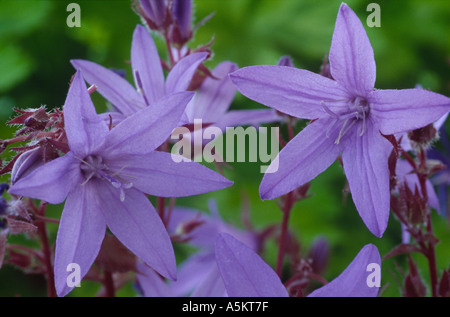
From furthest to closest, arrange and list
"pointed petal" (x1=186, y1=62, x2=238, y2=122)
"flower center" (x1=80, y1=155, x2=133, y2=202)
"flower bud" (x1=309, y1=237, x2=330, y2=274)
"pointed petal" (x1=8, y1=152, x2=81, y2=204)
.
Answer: "flower bud" (x1=309, y1=237, x2=330, y2=274)
"pointed petal" (x1=186, y1=62, x2=238, y2=122)
"flower center" (x1=80, y1=155, x2=133, y2=202)
"pointed petal" (x1=8, y1=152, x2=81, y2=204)

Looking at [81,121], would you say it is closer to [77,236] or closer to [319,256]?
[77,236]

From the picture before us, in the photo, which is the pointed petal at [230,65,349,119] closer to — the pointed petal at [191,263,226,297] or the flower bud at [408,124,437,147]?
the flower bud at [408,124,437,147]

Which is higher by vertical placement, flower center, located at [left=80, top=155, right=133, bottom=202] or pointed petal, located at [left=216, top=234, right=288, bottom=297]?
flower center, located at [left=80, top=155, right=133, bottom=202]

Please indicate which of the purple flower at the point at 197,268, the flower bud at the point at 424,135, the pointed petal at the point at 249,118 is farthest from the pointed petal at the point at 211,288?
the flower bud at the point at 424,135

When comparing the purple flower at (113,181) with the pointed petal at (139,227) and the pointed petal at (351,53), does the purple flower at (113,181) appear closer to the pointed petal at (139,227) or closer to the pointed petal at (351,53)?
the pointed petal at (139,227)

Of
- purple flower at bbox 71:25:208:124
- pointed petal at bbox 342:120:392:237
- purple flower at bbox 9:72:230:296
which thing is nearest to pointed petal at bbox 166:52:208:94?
purple flower at bbox 71:25:208:124

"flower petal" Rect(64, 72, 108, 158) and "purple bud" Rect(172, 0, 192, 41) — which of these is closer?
"flower petal" Rect(64, 72, 108, 158)

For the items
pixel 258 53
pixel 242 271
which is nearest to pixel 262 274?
pixel 242 271
